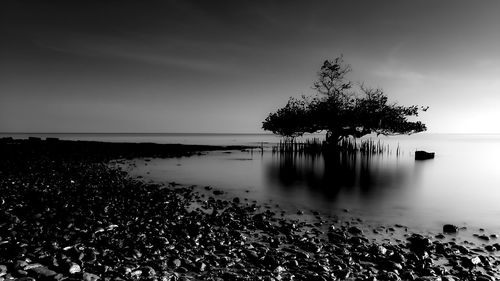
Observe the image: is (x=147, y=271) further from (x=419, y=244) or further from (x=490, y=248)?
(x=490, y=248)

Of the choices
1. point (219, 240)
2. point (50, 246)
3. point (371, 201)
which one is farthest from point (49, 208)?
point (371, 201)

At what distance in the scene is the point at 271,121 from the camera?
57.1m

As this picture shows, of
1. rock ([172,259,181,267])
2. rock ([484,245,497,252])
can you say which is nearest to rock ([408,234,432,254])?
rock ([484,245,497,252])

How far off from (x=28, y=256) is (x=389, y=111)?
48.8 m

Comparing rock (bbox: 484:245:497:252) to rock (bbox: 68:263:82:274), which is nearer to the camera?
rock (bbox: 68:263:82:274)

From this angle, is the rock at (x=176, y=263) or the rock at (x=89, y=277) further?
the rock at (x=176, y=263)

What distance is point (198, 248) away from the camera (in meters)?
7.18

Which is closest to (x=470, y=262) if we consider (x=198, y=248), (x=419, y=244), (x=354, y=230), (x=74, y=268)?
(x=419, y=244)

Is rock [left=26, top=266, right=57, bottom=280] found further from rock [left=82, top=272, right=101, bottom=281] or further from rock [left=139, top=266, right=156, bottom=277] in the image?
rock [left=139, top=266, right=156, bottom=277]

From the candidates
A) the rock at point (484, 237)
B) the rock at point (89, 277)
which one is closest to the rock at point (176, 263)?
the rock at point (89, 277)

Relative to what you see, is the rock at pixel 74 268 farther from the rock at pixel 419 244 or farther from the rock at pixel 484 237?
the rock at pixel 484 237

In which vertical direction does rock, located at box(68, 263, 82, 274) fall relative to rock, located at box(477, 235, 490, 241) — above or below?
above

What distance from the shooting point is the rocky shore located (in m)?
5.85

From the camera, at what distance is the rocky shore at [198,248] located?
5.85 meters
